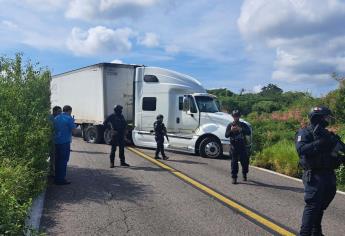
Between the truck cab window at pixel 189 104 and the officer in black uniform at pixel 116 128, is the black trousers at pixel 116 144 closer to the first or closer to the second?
the officer in black uniform at pixel 116 128

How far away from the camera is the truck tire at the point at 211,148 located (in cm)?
1659

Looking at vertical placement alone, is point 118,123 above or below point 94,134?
above

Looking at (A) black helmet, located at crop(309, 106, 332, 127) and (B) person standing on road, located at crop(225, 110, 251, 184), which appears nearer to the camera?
(A) black helmet, located at crop(309, 106, 332, 127)

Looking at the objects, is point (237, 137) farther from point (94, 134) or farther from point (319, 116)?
point (94, 134)

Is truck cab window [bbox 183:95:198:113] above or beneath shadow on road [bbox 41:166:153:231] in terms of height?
above

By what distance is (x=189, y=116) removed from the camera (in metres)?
17.8

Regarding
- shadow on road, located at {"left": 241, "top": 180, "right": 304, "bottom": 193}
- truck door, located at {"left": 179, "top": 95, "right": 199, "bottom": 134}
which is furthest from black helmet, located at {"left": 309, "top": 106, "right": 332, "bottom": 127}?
truck door, located at {"left": 179, "top": 95, "right": 199, "bottom": 134}

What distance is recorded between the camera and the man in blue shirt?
389 inches

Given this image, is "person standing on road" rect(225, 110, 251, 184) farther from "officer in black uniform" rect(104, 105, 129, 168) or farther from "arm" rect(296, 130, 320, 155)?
"arm" rect(296, 130, 320, 155)

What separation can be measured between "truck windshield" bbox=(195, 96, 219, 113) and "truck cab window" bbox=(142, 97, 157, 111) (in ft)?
6.36

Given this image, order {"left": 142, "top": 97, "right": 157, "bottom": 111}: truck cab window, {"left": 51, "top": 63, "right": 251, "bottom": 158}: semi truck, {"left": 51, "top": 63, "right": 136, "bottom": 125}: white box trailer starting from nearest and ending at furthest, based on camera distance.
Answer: {"left": 51, "top": 63, "right": 251, "bottom": 158}: semi truck < {"left": 142, "top": 97, "right": 157, "bottom": 111}: truck cab window < {"left": 51, "top": 63, "right": 136, "bottom": 125}: white box trailer

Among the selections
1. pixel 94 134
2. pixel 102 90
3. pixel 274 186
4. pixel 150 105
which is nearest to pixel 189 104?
pixel 150 105

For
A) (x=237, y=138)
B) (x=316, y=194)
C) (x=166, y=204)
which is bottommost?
(x=166, y=204)

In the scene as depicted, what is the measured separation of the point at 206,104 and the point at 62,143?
8.61m
